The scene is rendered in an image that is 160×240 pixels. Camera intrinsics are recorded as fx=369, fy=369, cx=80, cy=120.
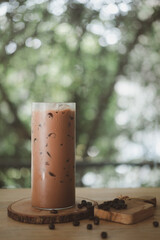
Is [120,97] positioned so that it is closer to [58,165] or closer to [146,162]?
[146,162]

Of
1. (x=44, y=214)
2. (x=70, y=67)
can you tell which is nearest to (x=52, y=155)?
(x=44, y=214)

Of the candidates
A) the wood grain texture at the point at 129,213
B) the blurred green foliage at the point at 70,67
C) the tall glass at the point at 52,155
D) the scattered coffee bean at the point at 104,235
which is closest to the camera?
the scattered coffee bean at the point at 104,235

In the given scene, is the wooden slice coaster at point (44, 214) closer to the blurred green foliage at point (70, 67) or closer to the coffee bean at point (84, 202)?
the coffee bean at point (84, 202)

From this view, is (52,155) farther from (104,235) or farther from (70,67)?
(70,67)

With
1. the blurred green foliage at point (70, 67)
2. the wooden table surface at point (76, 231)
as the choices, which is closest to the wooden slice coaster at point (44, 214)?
the wooden table surface at point (76, 231)

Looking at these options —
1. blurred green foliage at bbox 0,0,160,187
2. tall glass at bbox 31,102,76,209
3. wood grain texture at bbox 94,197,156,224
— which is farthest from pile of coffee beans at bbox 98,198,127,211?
blurred green foliage at bbox 0,0,160,187

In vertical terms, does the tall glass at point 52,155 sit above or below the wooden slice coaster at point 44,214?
above

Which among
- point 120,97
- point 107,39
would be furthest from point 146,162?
point 107,39
